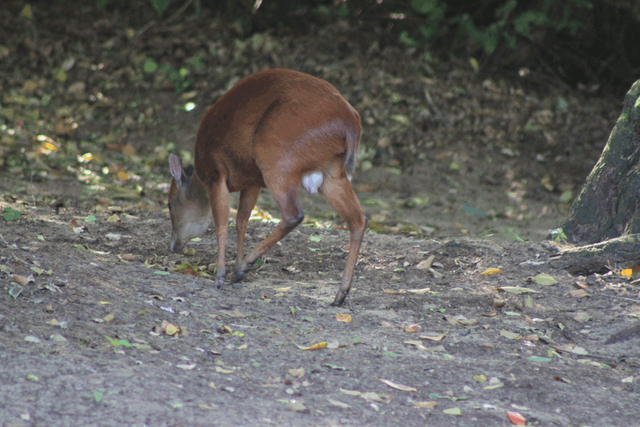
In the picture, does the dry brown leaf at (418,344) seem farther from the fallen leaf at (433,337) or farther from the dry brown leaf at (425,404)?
the dry brown leaf at (425,404)

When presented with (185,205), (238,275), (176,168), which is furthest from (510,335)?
(176,168)

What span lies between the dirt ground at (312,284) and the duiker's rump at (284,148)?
524 millimetres

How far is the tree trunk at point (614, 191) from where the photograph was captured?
15.2 feet

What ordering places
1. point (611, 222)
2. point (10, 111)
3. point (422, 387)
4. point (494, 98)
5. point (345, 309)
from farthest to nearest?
point (494, 98) → point (10, 111) → point (611, 222) → point (345, 309) → point (422, 387)

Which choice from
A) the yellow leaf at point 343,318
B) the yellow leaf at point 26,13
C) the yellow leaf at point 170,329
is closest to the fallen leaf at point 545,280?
the yellow leaf at point 343,318

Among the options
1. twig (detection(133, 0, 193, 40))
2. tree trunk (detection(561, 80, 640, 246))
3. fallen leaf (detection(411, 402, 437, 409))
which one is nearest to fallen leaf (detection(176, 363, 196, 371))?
fallen leaf (detection(411, 402, 437, 409))

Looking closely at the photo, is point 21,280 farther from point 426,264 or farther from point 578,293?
point 578,293

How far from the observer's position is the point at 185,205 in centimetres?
501

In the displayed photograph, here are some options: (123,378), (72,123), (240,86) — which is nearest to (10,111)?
(72,123)

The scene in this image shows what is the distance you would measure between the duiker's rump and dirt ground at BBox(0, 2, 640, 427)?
0.52 m

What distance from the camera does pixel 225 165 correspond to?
171 inches

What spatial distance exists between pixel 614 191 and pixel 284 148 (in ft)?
8.06

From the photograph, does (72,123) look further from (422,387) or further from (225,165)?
(422,387)

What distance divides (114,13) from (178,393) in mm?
9033
